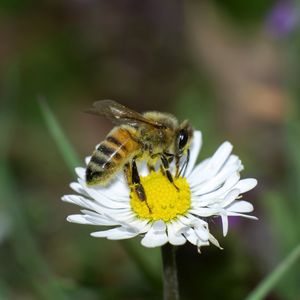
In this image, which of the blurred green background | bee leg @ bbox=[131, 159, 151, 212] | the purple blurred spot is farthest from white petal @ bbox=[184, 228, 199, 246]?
the purple blurred spot

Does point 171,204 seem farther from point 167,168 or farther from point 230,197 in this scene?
point 230,197

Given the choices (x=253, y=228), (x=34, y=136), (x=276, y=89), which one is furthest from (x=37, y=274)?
(x=276, y=89)

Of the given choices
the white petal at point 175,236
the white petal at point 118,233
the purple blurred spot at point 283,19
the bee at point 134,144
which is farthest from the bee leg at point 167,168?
the purple blurred spot at point 283,19

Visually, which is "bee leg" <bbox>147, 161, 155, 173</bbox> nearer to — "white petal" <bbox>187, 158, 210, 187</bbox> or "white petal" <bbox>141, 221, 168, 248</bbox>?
"white petal" <bbox>187, 158, 210, 187</bbox>

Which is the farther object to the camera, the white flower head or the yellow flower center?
the yellow flower center

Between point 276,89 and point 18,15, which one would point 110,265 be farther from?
point 18,15

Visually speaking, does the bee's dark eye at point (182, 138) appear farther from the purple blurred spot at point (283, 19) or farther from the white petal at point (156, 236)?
the purple blurred spot at point (283, 19)
